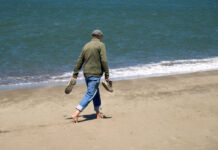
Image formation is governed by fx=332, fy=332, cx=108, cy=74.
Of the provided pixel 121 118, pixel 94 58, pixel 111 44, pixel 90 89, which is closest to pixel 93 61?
pixel 94 58

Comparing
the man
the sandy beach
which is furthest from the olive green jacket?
the sandy beach

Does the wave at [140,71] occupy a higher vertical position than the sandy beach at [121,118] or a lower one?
lower

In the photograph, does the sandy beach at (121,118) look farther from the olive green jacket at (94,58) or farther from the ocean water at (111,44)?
the ocean water at (111,44)

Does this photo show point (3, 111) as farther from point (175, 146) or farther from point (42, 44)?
point (42, 44)

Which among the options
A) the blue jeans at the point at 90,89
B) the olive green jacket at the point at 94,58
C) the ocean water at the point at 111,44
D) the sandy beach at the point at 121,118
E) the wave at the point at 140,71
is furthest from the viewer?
the ocean water at the point at 111,44

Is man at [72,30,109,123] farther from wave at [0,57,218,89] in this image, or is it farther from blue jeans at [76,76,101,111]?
wave at [0,57,218,89]

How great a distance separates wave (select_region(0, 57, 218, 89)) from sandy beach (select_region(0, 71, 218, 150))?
134 cm

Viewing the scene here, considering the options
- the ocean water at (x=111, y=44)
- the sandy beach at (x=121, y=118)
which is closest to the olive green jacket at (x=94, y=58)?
the sandy beach at (x=121, y=118)

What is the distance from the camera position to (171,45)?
17422 mm

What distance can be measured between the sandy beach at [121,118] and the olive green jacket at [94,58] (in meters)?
0.91

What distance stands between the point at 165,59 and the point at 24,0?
1353 inches

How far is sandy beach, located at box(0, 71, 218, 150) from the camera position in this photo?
193 inches

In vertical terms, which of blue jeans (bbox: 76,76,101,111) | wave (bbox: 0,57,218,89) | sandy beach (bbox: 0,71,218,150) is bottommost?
wave (bbox: 0,57,218,89)

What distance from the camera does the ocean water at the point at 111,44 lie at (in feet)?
39.2
